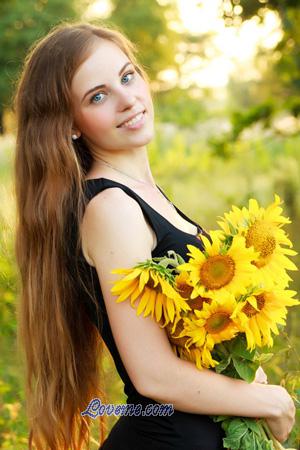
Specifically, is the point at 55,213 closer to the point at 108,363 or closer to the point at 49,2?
the point at 108,363

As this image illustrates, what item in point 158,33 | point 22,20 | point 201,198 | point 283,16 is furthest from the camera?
point 158,33

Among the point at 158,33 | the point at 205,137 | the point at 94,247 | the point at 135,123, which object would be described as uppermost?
the point at 158,33

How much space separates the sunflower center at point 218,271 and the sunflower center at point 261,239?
0.42 feet

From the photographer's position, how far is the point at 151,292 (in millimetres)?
1842

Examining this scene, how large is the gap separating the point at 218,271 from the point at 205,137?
17073mm

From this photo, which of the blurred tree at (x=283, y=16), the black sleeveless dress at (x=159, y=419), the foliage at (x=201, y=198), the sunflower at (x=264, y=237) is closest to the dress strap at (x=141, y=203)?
the black sleeveless dress at (x=159, y=419)

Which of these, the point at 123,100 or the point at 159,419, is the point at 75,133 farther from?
the point at 159,419

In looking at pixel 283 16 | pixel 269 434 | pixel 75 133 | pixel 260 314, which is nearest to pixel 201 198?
pixel 283 16

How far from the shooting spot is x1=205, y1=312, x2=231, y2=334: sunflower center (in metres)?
1.83

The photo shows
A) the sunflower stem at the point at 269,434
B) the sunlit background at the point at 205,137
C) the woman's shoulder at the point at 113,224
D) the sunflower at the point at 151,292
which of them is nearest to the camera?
the sunflower at the point at 151,292

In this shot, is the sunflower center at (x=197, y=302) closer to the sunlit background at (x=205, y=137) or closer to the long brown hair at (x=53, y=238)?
the long brown hair at (x=53, y=238)

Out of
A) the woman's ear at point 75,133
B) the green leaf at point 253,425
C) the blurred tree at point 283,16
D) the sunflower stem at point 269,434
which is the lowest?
the sunflower stem at point 269,434

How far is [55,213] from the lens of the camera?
2121 millimetres

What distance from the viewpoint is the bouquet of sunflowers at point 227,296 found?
1.82 m
